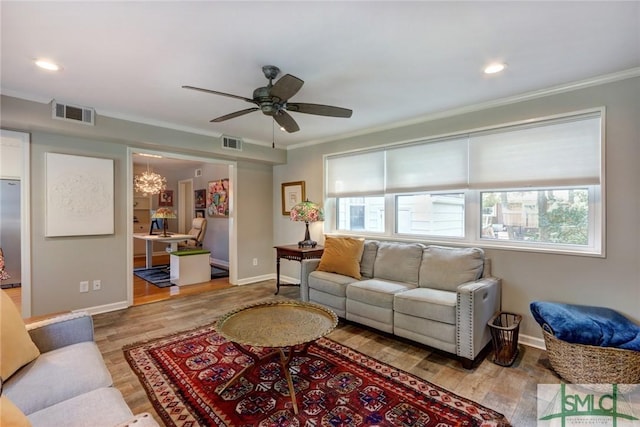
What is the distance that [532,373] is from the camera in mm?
2357

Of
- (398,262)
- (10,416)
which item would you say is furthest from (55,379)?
(398,262)

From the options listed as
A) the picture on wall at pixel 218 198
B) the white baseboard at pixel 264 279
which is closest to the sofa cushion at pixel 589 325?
→ the white baseboard at pixel 264 279

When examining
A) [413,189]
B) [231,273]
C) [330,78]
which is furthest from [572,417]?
[231,273]

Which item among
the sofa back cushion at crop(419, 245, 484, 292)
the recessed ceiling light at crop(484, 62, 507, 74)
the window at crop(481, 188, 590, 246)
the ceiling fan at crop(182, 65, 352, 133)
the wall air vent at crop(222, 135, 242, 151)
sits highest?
the recessed ceiling light at crop(484, 62, 507, 74)

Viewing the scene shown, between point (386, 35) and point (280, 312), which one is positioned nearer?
point (386, 35)

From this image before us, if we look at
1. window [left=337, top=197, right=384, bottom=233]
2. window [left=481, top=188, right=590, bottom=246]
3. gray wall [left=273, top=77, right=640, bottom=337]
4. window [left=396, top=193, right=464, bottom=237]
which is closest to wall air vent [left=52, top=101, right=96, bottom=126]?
window [left=337, top=197, right=384, bottom=233]

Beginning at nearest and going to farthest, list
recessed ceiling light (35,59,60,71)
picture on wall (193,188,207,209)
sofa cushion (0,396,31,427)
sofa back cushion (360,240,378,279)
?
sofa cushion (0,396,31,427)
recessed ceiling light (35,59,60,71)
sofa back cushion (360,240,378,279)
picture on wall (193,188,207,209)

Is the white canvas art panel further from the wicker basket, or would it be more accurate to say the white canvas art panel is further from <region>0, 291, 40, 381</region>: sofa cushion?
the wicker basket

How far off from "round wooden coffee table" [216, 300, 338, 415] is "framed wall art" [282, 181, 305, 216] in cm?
279

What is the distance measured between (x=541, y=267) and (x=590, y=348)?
0.85m

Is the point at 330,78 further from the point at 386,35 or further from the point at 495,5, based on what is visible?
the point at 495,5

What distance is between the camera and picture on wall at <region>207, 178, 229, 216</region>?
653cm

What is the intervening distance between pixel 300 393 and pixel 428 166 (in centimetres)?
281

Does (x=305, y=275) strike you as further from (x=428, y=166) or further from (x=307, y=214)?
(x=428, y=166)
